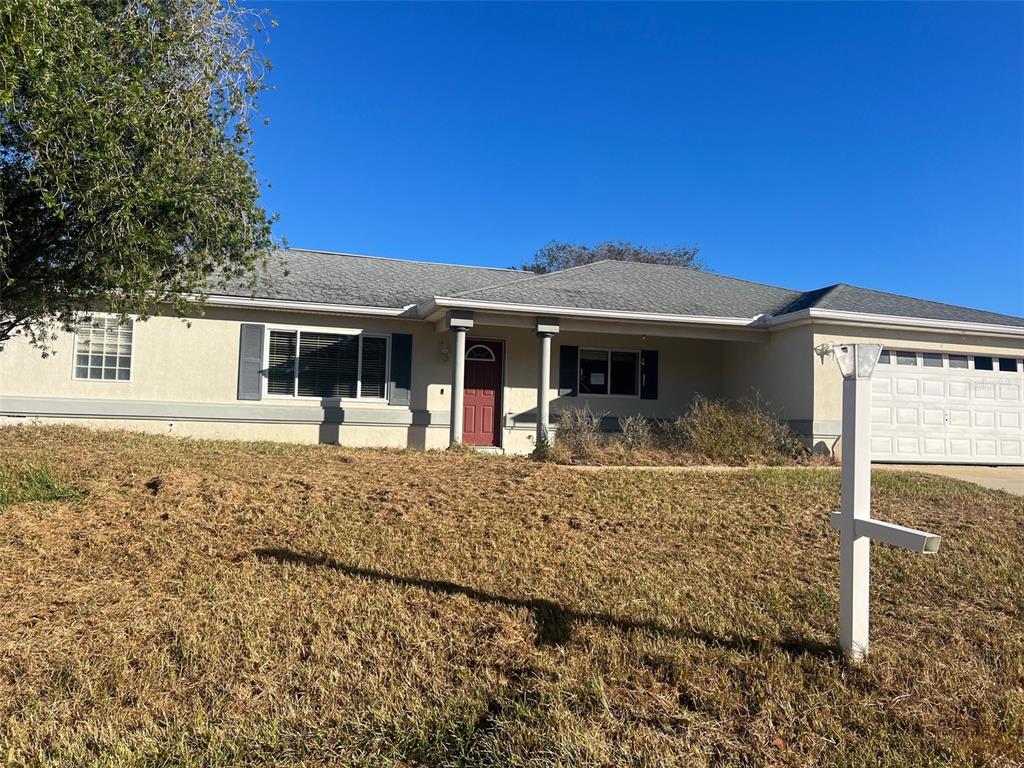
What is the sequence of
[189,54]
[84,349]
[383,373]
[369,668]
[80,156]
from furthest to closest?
[383,373] → [84,349] → [189,54] → [80,156] → [369,668]

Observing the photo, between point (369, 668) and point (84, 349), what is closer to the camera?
point (369, 668)

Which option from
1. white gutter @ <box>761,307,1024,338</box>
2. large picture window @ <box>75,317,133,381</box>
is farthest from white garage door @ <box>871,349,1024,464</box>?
large picture window @ <box>75,317,133,381</box>

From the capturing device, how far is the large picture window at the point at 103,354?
13.4 meters

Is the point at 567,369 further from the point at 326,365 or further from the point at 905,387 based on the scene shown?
the point at 905,387

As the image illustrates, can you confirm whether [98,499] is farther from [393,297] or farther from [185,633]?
[393,297]

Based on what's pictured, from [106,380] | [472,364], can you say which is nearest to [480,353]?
[472,364]

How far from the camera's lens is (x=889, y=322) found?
13.9 m

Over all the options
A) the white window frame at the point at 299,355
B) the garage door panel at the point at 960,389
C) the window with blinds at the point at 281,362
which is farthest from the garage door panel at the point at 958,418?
the window with blinds at the point at 281,362

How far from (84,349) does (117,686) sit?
1126cm

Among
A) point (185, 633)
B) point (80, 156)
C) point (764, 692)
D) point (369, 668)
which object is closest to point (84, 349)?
point (80, 156)

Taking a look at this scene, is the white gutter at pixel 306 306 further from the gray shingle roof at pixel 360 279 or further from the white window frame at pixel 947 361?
the white window frame at pixel 947 361

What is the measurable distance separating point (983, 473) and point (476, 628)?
1186 centimetres

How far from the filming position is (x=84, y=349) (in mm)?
13391

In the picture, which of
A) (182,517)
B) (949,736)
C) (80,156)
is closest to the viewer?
(949,736)
